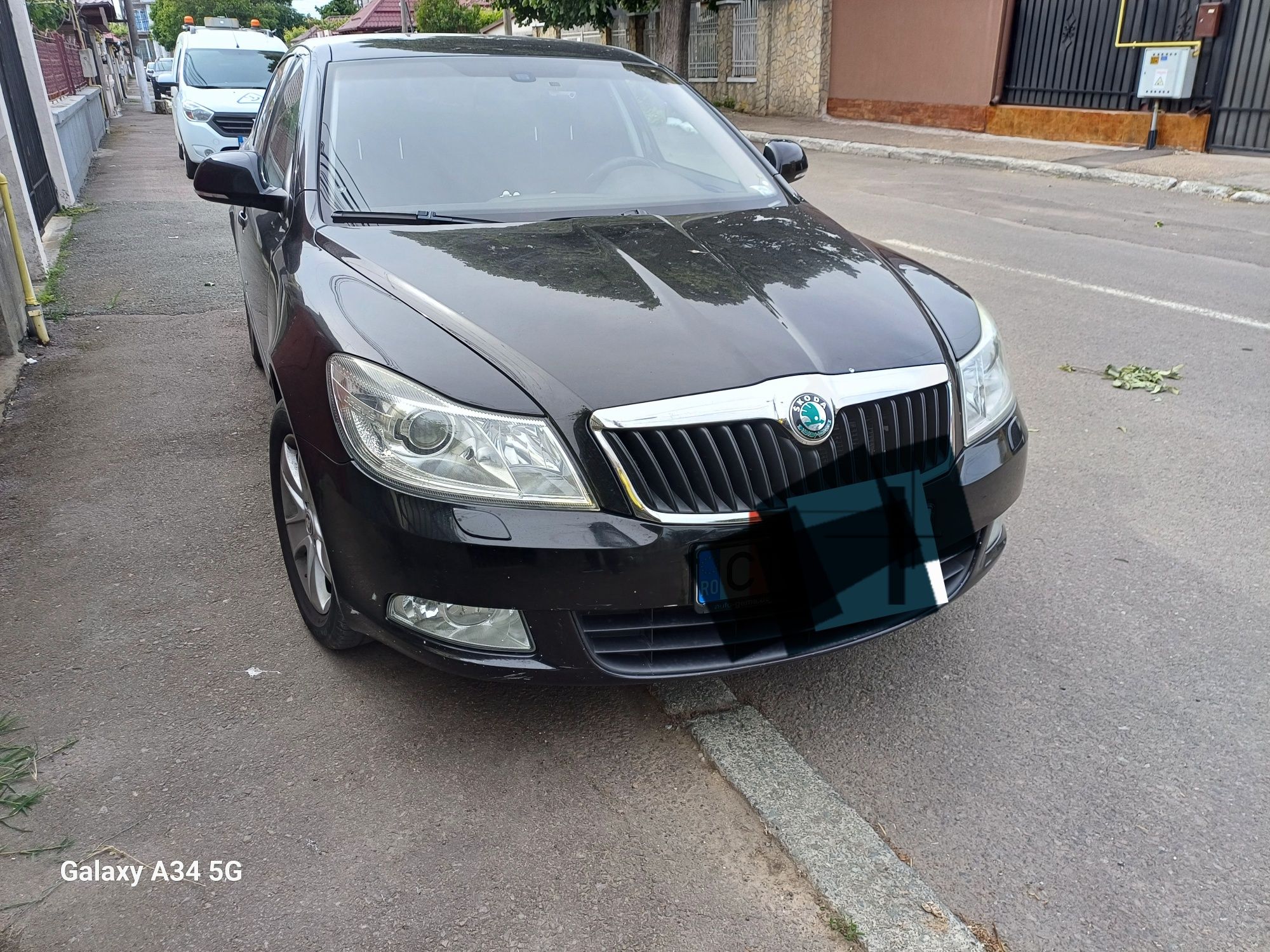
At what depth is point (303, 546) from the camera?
2979 mm

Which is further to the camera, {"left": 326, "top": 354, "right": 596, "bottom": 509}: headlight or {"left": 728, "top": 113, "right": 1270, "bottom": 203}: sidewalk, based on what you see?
{"left": 728, "top": 113, "right": 1270, "bottom": 203}: sidewalk

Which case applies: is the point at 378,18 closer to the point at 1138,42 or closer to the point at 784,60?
the point at 784,60

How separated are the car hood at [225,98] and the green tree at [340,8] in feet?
182

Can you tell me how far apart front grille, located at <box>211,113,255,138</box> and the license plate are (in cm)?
1239

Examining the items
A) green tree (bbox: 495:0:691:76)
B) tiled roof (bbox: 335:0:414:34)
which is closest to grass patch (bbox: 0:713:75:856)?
green tree (bbox: 495:0:691:76)

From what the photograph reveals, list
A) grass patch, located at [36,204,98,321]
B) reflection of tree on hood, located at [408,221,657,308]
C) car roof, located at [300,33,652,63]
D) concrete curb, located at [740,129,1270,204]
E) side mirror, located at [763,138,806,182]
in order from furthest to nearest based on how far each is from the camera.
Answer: concrete curb, located at [740,129,1270,204] → grass patch, located at [36,204,98,321] → side mirror, located at [763,138,806,182] → car roof, located at [300,33,652,63] → reflection of tree on hood, located at [408,221,657,308]

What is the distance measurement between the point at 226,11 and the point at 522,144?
75584 mm

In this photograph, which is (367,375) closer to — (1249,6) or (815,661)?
(815,661)

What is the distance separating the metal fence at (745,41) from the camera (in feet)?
71.4

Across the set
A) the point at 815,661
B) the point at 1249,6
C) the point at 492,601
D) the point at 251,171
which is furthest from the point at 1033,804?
the point at 1249,6

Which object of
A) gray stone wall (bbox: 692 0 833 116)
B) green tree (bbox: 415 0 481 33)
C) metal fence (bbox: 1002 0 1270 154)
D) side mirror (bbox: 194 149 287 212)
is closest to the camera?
side mirror (bbox: 194 149 287 212)

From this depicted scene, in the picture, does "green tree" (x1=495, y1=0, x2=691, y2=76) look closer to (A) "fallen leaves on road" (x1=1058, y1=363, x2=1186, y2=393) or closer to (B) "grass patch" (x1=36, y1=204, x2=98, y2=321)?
(B) "grass patch" (x1=36, y1=204, x2=98, y2=321)

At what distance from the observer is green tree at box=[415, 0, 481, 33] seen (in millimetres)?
35312

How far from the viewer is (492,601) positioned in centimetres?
224
